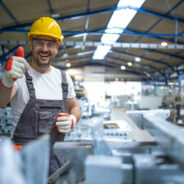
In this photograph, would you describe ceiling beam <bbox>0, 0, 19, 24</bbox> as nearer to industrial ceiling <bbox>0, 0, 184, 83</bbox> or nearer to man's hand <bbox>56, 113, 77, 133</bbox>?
industrial ceiling <bbox>0, 0, 184, 83</bbox>

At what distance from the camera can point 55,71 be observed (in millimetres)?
1663

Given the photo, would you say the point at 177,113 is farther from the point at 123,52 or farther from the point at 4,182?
the point at 4,182

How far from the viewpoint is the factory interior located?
1.68ft

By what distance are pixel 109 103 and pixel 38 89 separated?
6505 mm

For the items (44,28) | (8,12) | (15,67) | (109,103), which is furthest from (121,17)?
(15,67)

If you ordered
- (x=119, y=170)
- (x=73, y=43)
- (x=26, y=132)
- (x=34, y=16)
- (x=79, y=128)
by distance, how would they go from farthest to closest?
(x=73, y=43)
(x=34, y=16)
(x=79, y=128)
(x=26, y=132)
(x=119, y=170)

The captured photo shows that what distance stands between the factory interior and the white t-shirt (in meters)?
0.17

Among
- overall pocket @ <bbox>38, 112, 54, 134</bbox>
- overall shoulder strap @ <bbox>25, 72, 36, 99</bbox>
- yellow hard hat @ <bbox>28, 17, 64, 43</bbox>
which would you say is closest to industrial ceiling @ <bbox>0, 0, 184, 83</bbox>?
yellow hard hat @ <bbox>28, 17, 64, 43</bbox>

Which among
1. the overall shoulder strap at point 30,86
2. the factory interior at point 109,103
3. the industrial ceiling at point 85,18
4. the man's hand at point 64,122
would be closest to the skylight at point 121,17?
the factory interior at point 109,103

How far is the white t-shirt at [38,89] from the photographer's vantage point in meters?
1.43

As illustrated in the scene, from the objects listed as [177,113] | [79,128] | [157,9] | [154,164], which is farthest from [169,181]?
[177,113]

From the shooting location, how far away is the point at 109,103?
789 cm

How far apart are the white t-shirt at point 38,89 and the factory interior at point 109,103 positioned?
166 millimetres

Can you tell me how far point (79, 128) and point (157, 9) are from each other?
526cm
